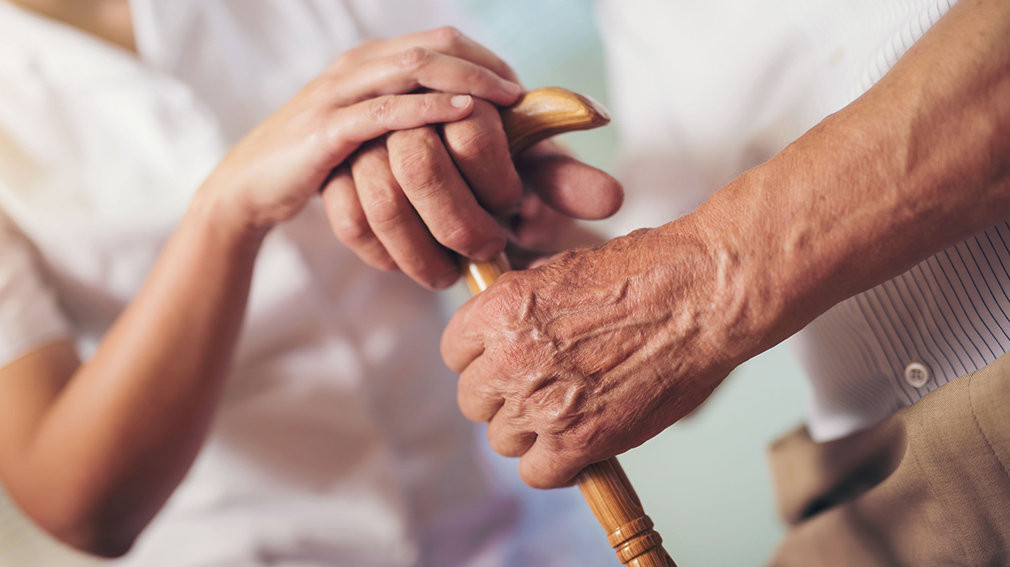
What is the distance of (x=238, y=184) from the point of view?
52cm

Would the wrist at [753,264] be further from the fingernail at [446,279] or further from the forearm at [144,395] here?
the forearm at [144,395]

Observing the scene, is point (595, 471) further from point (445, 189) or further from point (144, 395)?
point (144, 395)

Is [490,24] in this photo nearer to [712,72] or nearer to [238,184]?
[712,72]

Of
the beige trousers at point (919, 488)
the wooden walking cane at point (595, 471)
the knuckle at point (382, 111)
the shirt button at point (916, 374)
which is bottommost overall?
the beige trousers at point (919, 488)

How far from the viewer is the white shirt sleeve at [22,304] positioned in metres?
0.57

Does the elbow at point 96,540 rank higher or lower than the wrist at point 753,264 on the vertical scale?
higher

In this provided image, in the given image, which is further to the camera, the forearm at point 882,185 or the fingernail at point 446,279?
the fingernail at point 446,279

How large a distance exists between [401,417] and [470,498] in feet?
0.41

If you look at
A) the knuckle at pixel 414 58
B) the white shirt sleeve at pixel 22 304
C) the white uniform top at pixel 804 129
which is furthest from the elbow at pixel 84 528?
the white uniform top at pixel 804 129

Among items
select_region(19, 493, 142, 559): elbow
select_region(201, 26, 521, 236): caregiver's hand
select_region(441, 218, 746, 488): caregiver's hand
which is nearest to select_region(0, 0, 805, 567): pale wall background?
select_region(19, 493, 142, 559): elbow

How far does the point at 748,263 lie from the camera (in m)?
0.36

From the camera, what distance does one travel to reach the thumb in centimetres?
51

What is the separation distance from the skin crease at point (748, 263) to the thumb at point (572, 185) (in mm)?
94

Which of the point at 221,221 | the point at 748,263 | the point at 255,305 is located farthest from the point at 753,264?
the point at 255,305
